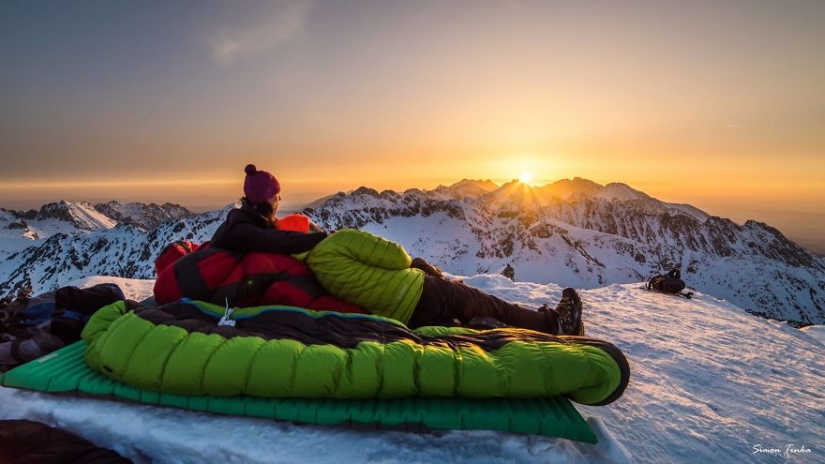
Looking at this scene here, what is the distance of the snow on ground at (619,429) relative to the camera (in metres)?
2.90

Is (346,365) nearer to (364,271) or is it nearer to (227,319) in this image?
(227,319)

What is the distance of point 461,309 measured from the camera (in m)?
5.06

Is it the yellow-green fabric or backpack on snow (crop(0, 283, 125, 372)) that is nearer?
backpack on snow (crop(0, 283, 125, 372))

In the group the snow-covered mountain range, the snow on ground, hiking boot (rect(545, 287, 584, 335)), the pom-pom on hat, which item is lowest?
the snow-covered mountain range

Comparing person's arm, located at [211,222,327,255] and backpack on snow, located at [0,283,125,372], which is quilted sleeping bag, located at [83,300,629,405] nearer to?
backpack on snow, located at [0,283,125,372]

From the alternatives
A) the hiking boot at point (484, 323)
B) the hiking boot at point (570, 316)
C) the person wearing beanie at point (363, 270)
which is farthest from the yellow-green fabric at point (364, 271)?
the hiking boot at point (570, 316)

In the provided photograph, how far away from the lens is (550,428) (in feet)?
9.60

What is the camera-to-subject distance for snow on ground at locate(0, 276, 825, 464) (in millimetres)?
2902

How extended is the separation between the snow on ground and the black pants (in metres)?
1.28

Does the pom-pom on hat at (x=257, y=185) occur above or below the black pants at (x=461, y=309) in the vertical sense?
above

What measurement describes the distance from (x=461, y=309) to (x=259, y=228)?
258cm

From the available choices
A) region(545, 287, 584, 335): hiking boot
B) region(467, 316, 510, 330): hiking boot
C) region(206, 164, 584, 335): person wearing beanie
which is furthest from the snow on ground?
region(206, 164, 584, 335): person wearing beanie

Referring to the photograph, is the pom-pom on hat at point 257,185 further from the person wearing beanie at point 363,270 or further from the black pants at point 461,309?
the black pants at point 461,309

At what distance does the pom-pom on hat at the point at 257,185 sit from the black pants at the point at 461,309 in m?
2.25
